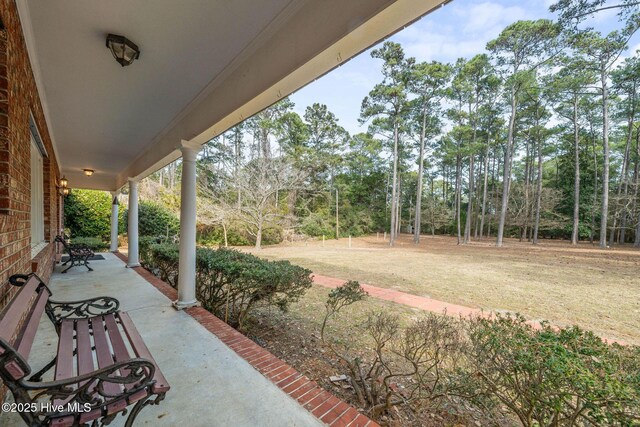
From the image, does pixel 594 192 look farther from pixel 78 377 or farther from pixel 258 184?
pixel 78 377

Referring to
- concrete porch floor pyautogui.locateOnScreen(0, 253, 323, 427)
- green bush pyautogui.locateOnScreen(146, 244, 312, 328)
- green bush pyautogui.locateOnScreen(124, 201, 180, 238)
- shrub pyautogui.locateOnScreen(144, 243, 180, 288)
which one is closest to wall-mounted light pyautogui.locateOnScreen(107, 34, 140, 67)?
green bush pyautogui.locateOnScreen(146, 244, 312, 328)

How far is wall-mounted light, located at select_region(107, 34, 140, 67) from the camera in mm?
2021

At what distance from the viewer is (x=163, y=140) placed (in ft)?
14.0

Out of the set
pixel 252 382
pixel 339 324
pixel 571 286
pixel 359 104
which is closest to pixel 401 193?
pixel 359 104

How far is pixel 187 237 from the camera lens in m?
3.66

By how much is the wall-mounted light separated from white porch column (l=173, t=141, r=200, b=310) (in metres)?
1.43

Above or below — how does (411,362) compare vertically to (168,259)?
below

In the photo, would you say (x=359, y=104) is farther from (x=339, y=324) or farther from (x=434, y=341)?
(x=434, y=341)

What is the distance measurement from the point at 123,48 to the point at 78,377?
2.35 meters

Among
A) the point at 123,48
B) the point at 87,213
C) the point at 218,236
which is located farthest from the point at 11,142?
the point at 218,236

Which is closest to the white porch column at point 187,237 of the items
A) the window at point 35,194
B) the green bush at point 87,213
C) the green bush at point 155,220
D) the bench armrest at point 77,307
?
the bench armrest at point 77,307

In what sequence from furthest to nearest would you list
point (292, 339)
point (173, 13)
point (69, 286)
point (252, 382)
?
point (69, 286) < point (292, 339) < point (252, 382) < point (173, 13)

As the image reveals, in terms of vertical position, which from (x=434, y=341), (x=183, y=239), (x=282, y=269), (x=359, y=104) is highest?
(x=359, y=104)

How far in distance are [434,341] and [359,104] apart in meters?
19.1
